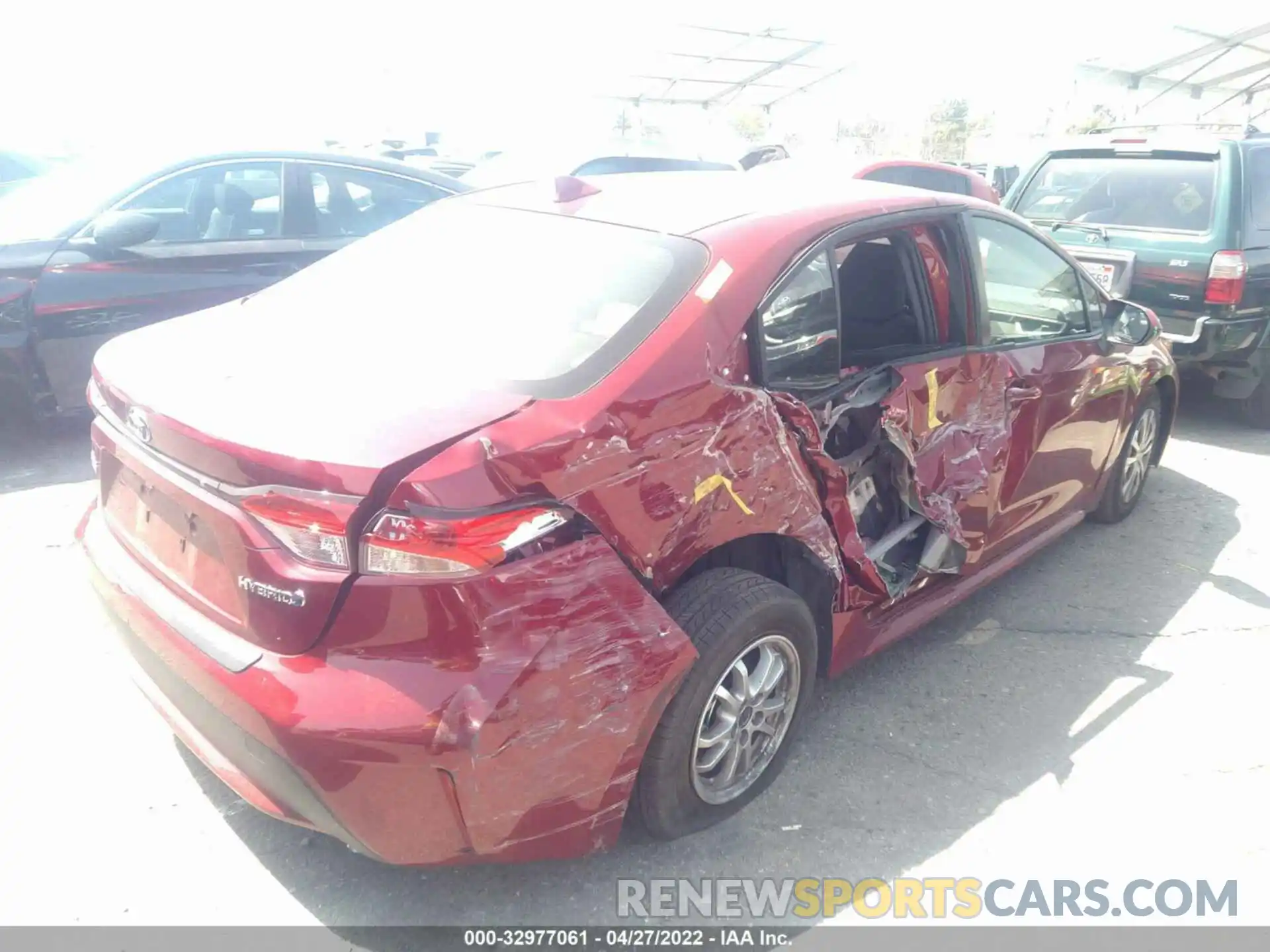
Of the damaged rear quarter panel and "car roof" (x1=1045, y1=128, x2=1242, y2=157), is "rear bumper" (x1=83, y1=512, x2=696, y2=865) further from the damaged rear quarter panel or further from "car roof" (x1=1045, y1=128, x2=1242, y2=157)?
"car roof" (x1=1045, y1=128, x2=1242, y2=157)

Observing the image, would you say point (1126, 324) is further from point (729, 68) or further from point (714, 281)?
point (729, 68)

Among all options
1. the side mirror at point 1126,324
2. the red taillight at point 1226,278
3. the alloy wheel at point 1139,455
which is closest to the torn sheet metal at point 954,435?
the side mirror at point 1126,324

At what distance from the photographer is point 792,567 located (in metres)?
2.72

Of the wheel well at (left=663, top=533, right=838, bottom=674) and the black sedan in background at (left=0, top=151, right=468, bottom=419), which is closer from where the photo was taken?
the wheel well at (left=663, top=533, right=838, bottom=674)

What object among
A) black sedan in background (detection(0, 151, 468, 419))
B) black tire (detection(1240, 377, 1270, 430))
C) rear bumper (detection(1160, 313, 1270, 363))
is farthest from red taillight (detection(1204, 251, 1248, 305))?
black sedan in background (detection(0, 151, 468, 419))

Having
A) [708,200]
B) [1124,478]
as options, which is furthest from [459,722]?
[1124,478]

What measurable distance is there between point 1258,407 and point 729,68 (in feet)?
36.8

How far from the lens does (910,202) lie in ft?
10.1

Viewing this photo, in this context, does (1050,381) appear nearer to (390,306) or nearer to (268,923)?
(390,306)

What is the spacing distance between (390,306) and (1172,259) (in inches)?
212

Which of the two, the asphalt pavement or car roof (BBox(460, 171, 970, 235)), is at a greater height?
car roof (BBox(460, 171, 970, 235))

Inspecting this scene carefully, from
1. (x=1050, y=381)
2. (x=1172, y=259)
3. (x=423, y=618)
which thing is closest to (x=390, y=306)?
(x=423, y=618)

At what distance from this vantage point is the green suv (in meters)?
5.86

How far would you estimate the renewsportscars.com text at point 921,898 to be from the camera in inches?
93.2
